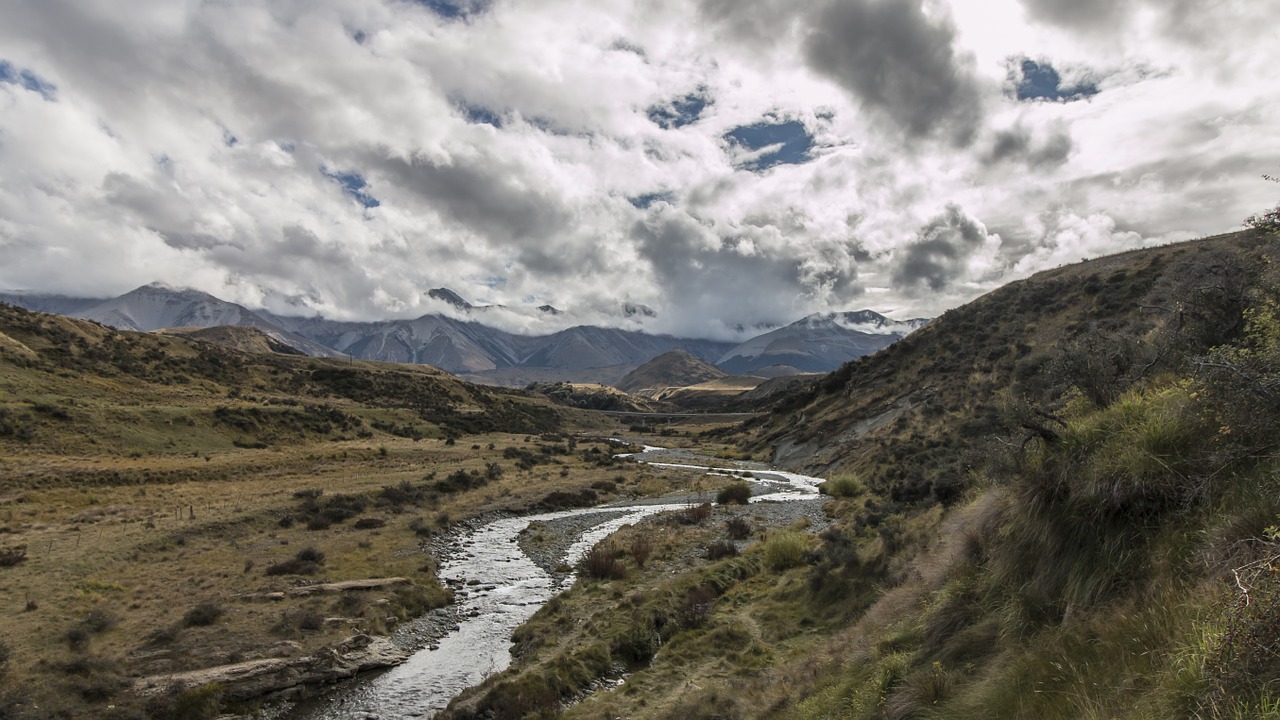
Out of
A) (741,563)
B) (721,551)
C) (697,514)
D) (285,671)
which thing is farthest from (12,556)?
(697,514)

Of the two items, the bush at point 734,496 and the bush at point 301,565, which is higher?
the bush at point 734,496

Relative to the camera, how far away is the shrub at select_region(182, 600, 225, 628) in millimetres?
20203

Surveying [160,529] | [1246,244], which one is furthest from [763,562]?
[1246,244]

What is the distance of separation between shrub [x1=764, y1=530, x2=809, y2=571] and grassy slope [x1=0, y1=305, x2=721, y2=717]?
15.6 m

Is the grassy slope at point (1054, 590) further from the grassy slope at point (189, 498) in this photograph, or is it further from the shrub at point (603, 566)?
the grassy slope at point (189, 498)

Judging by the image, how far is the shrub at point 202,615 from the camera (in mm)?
20203

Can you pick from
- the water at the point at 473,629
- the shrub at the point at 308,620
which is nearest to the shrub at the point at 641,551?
the water at the point at 473,629

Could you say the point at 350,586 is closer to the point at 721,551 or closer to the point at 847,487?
the point at 721,551

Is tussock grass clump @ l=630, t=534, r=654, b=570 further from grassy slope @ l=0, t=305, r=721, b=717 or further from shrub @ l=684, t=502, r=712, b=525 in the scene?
grassy slope @ l=0, t=305, r=721, b=717

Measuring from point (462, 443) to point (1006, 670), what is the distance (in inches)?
3483

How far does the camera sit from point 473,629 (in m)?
22.7

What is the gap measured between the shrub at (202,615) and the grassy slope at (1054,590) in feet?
39.5

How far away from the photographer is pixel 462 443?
8838cm

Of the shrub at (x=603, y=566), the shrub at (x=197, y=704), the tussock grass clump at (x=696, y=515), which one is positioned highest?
the tussock grass clump at (x=696, y=515)
